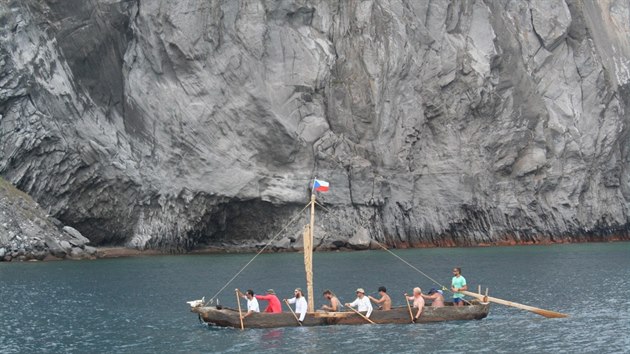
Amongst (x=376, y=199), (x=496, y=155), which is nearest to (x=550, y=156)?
(x=496, y=155)

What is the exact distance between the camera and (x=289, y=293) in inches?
1797

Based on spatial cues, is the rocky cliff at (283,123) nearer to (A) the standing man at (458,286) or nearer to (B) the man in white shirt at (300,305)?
(A) the standing man at (458,286)

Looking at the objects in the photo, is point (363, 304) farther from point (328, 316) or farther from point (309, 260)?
point (309, 260)

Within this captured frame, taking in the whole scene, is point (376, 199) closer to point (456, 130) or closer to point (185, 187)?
point (456, 130)

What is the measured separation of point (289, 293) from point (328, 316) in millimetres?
9431

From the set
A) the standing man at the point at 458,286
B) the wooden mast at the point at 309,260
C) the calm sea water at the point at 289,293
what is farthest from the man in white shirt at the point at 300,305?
the standing man at the point at 458,286

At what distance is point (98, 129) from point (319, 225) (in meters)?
18.5

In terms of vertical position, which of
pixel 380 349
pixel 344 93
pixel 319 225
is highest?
pixel 344 93

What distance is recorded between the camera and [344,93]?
264 ft

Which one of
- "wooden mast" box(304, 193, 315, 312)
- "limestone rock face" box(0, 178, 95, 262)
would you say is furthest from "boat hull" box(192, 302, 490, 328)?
"limestone rock face" box(0, 178, 95, 262)

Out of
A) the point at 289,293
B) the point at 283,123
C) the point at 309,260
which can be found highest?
the point at 283,123

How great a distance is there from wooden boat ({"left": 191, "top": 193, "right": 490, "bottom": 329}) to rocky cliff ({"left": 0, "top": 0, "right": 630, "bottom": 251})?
4002 cm

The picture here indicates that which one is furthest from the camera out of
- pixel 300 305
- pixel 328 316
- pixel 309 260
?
pixel 309 260

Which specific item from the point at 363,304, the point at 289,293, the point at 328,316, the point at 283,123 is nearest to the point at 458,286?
the point at 363,304
